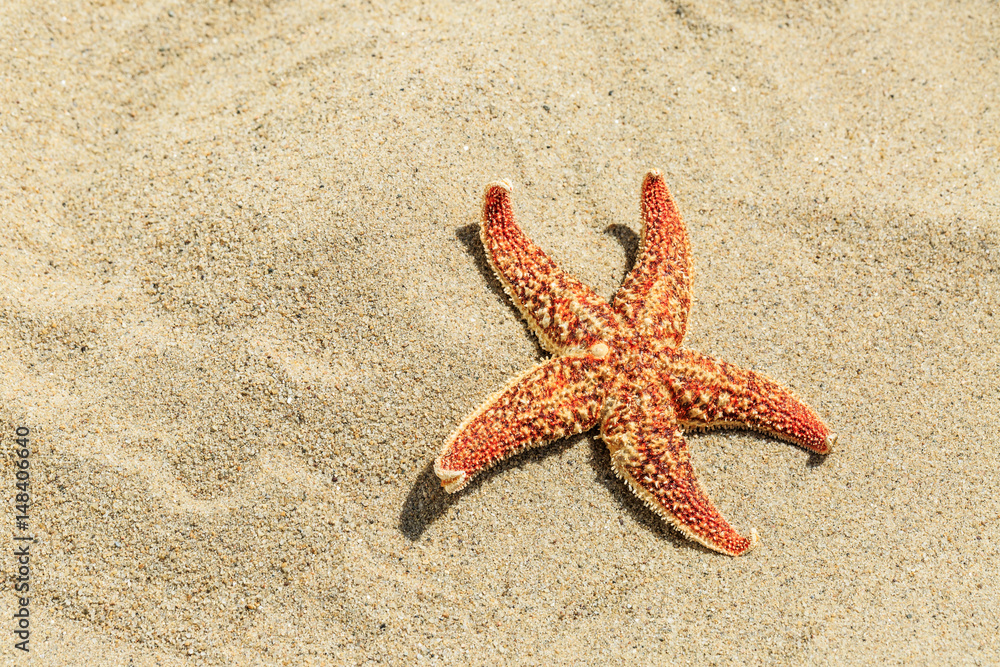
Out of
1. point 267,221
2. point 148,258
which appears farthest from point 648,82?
point 148,258

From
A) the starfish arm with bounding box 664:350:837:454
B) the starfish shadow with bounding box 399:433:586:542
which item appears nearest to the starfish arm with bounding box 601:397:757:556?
the starfish arm with bounding box 664:350:837:454

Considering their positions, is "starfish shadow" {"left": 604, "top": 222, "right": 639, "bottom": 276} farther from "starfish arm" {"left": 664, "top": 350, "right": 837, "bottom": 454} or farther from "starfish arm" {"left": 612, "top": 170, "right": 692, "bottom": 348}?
"starfish arm" {"left": 664, "top": 350, "right": 837, "bottom": 454}

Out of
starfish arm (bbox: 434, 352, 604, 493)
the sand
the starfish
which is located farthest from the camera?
the sand

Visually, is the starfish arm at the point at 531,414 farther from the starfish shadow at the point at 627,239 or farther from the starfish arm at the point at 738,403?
the starfish shadow at the point at 627,239

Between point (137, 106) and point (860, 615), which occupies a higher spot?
point (137, 106)

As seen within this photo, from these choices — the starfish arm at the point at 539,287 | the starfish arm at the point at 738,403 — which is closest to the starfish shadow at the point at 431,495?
the starfish arm at the point at 539,287

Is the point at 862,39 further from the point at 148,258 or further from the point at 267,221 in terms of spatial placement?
the point at 148,258
